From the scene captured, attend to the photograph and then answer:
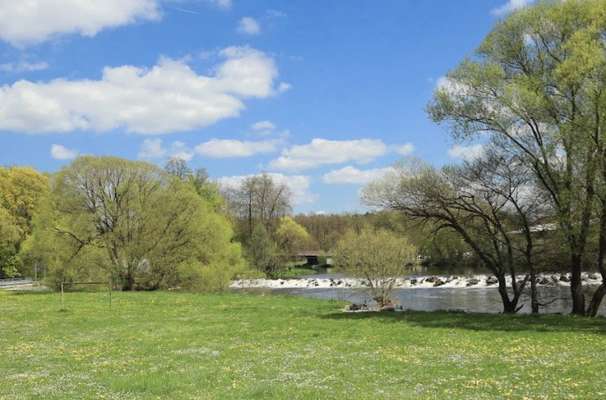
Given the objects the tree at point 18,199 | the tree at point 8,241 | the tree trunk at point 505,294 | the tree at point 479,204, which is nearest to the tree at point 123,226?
the tree at point 8,241

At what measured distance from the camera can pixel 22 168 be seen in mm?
78250

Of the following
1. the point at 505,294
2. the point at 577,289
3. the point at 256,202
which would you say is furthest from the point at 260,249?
the point at 577,289

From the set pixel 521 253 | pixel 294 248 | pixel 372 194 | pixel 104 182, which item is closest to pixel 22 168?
pixel 104 182

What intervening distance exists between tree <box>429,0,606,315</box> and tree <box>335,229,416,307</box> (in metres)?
16.1

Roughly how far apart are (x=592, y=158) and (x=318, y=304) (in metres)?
19.5

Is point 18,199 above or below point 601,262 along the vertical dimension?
above

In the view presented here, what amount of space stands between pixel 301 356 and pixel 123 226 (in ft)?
113

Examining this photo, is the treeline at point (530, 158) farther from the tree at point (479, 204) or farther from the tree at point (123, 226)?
the tree at point (123, 226)

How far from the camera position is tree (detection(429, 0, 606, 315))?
76.4 ft

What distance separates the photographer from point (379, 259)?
42594 millimetres

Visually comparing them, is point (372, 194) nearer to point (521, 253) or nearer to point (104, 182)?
point (521, 253)

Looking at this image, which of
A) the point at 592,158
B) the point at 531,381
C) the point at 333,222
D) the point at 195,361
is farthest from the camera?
the point at 333,222

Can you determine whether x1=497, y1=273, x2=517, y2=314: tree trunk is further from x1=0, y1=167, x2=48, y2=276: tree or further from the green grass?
x1=0, y1=167, x2=48, y2=276: tree

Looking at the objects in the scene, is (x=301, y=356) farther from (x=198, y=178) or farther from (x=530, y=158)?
(x=198, y=178)
